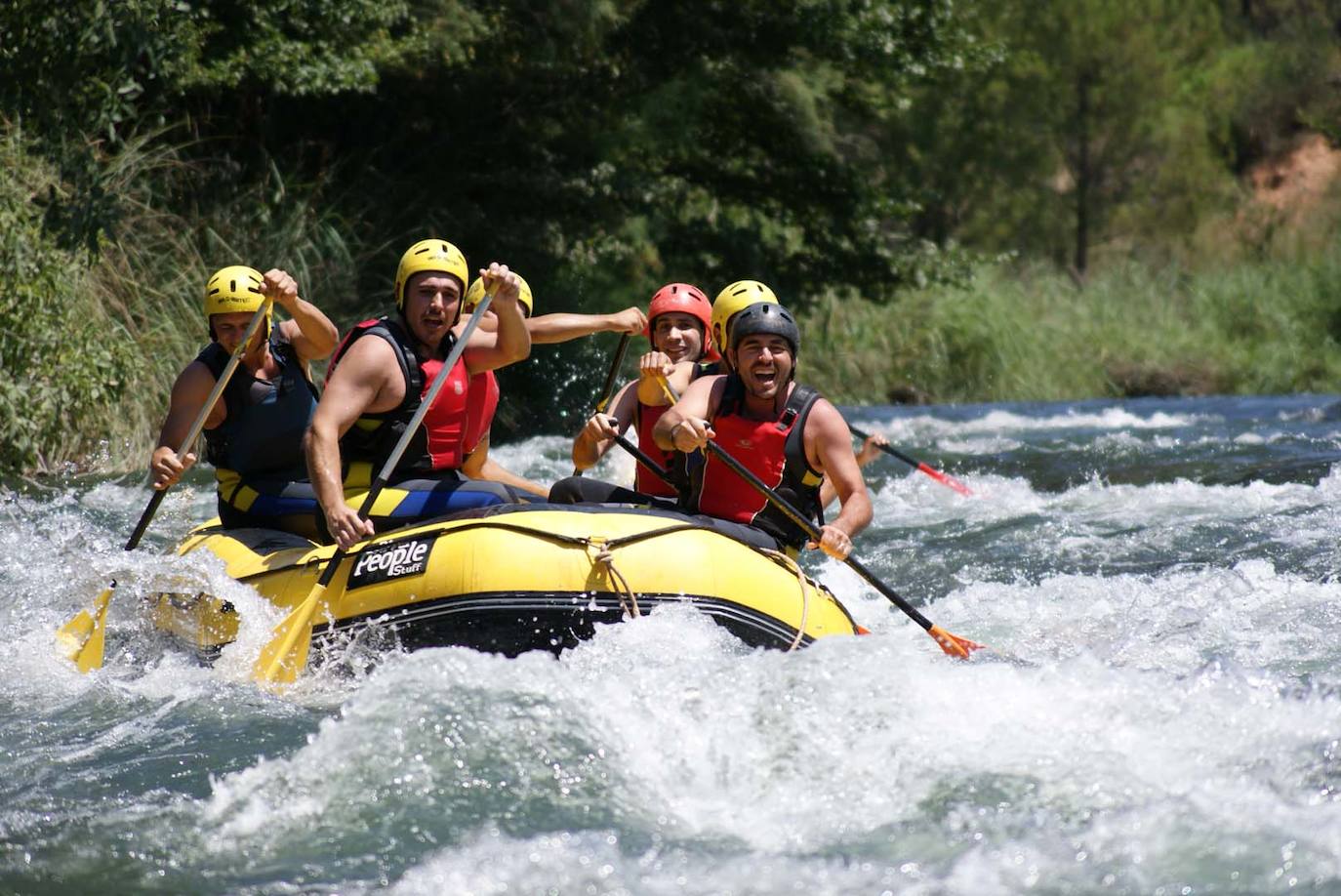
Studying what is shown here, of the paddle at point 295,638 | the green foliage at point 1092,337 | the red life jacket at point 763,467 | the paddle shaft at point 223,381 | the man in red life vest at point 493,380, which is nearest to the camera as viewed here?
the paddle at point 295,638

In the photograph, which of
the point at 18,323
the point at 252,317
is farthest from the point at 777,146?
the point at 252,317

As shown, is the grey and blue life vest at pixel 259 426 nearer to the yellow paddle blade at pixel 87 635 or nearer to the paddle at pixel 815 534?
the yellow paddle blade at pixel 87 635

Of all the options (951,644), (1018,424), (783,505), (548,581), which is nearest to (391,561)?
(548,581)

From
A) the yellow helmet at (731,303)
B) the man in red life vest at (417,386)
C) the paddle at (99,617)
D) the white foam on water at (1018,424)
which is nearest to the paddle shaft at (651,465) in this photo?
the yellow helmet at (731,303)

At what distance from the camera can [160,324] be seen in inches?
461

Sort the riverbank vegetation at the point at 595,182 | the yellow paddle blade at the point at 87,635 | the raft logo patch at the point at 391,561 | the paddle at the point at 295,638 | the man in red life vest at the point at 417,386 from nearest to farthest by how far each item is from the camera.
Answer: the raft logo patch at the point at 391,561, the paddle at the point at 295,638, the man in red life vest at the point at 417,386, the yellow paddle blade at the point at 87,635, the riverbank vegetation at the point at 595,182

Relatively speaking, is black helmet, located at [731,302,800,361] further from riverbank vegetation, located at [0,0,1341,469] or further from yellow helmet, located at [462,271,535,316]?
riverbank vegetation, located at [0,0,1341,469]

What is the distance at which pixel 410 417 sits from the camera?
5.73 metres

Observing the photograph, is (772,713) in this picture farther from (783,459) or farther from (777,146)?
(777,146)

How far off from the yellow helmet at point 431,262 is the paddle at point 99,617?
0.55 meters

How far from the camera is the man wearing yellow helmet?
604 cm

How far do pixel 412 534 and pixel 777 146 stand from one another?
1261cm

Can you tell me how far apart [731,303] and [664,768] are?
3063 millimetres

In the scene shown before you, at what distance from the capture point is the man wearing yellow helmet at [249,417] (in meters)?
6.04
